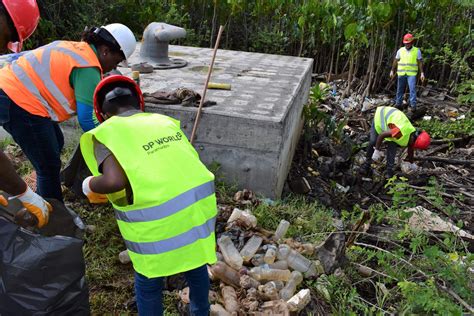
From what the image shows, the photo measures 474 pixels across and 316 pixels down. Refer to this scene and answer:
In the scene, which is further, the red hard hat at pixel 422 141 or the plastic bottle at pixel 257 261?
the red hard hat at pixel 422 141

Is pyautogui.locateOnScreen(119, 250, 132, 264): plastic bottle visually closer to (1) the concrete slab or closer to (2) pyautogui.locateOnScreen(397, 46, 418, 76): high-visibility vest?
(1) the concrete slab

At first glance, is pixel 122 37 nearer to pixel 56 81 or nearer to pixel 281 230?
pixel 56 81

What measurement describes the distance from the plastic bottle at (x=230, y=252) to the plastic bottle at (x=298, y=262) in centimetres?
29

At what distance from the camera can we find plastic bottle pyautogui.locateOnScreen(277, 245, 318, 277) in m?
2.95

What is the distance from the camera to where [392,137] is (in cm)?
577

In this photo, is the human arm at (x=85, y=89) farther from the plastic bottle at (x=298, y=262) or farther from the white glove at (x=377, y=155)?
the white glove at (x=377, y=155)

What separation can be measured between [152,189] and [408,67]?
8226 mm

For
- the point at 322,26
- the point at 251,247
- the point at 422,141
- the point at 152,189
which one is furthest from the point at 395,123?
the point at 322,26

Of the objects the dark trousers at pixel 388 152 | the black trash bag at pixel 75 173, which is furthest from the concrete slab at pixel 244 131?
the dark trousers at pixel 388 152

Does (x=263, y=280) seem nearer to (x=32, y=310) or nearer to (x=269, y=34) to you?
(x=32, y=310)

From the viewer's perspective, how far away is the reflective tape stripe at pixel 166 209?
1871mm

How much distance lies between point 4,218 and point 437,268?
2.32m

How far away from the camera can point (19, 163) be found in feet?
13.8

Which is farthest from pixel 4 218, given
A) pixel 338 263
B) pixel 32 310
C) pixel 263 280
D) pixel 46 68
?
pixel 338 263
